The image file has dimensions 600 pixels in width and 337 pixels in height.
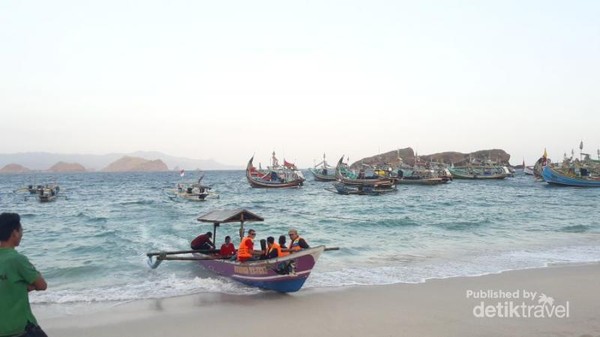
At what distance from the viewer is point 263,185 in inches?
2586

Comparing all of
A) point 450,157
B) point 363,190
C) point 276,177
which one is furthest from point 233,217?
point 450,157

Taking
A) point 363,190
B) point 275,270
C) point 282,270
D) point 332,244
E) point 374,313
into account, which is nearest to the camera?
point 374,313

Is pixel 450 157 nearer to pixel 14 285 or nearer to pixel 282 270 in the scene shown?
pixel 282 270

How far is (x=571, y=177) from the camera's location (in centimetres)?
6066

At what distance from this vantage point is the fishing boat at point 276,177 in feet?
213

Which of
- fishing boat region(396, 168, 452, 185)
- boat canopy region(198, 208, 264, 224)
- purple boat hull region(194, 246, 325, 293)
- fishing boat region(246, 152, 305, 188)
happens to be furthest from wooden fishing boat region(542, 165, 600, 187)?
purple boat hull region(194, 246, 325, 293)

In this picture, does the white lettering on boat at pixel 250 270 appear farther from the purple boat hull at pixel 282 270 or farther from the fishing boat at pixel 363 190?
the fishing boat at pixel 363 190

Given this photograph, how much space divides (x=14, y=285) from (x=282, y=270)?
7.45 metres

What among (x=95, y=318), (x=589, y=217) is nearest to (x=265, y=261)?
(x=95, y=318)

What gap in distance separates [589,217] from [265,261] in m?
25.6

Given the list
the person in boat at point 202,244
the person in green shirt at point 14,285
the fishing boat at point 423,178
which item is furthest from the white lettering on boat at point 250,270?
the fishing boat at point 423,178

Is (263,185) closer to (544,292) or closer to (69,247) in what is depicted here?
(69,247)

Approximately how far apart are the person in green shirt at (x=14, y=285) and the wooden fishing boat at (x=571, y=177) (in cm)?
6756

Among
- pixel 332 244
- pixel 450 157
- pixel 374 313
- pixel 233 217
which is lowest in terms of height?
pixel 332 244
